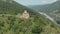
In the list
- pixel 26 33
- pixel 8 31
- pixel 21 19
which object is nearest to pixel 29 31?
pixel 26 33

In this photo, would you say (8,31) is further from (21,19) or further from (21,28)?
(21,19)

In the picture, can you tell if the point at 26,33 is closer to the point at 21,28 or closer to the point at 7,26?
the point at 21,28

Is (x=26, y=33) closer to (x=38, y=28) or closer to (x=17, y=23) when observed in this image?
(x=38, y=28)

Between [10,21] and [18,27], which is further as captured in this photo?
[10,21]

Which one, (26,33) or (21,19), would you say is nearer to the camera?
(26,33)

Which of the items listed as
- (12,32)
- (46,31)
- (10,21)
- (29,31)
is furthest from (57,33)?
(10,21)

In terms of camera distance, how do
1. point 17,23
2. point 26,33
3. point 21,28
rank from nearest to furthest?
point 26,33 → point 21,28 → point 17,23

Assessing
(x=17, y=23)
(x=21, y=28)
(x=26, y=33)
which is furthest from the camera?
(x=17, y=23)
